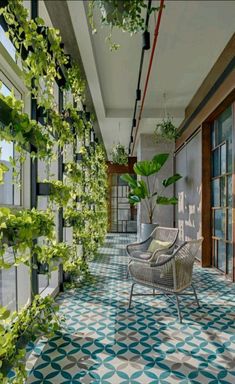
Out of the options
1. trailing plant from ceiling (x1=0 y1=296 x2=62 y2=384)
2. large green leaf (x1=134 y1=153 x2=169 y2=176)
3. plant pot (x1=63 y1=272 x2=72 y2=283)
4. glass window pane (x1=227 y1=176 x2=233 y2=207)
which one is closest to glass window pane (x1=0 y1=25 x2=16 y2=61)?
trailing plant from ceiling (x1=0 y1=296 x2=62 y2=384)

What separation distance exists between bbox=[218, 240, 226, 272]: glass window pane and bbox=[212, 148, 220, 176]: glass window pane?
4.09ft

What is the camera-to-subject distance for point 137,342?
2699 millimetres

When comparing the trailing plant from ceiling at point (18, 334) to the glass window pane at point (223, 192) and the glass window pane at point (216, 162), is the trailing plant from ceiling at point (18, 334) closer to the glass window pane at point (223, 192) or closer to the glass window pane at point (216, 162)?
the glass window pane at point (223, 192)

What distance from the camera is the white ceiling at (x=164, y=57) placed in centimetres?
342

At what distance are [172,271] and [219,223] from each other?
7.73 feet

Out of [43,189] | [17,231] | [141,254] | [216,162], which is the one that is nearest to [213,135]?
[216,162]

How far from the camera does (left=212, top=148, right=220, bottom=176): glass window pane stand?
17.6ft

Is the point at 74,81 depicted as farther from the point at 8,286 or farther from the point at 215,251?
the point at 215,251

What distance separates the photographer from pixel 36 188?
9.01 feet

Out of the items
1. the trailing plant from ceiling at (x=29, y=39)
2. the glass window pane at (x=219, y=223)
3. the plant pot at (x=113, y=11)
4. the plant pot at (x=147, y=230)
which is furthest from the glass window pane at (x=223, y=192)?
the plant pot at (x=113, y=11)

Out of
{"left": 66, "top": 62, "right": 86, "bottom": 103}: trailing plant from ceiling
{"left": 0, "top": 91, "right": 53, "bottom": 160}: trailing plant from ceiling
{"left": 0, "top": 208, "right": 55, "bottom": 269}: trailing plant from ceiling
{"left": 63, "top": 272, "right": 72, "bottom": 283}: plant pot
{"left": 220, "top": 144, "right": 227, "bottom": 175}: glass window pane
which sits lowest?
{"left": 63, "top": 272, "right": 72, "bottom": 283}: plant pot

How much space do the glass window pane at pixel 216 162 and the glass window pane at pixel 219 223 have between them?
2.32 ft

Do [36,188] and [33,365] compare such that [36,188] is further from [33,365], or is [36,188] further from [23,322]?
[33,365]

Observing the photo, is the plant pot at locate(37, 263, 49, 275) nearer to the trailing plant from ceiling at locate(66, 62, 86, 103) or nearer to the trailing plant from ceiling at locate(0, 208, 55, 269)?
the trailing plant from ceiling at locate(0, 208, 55, 269)
